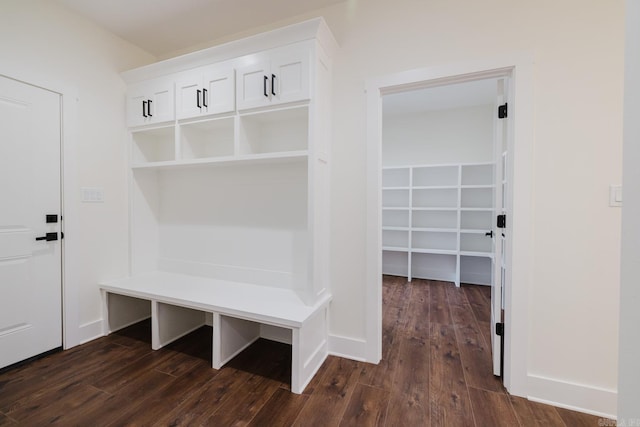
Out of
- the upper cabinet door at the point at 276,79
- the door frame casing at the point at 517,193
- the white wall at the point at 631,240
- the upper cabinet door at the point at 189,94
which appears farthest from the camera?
the upper cabinet door at the point at 189,94

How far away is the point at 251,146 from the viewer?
2.27 meters

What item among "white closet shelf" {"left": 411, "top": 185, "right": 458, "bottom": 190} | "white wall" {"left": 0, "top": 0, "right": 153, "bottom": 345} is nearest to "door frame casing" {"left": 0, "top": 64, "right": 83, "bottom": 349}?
"white wall" {"left": 0, "top": 0, "right": 153, "bottom": 345}

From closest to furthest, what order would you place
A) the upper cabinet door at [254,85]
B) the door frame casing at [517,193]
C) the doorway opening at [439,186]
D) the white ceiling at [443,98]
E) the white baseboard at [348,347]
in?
the door frame casing at [517,193], the upper cabinet door at [254,85], the white baseboard at [348,347], the white ceiling at [443,98], the doorway opening at [439,186]

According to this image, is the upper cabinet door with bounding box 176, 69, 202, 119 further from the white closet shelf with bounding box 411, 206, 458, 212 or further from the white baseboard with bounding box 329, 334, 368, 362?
the white closet shelf with bounding box 411, 206, 458, 212

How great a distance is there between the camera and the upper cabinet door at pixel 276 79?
6.22 feet

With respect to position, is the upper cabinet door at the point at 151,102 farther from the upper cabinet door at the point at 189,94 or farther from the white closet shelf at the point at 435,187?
the white closet shelf at the point at 435,187

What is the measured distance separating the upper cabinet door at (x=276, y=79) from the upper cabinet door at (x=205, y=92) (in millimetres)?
113

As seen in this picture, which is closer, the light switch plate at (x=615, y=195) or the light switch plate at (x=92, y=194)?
the light switch plate at (x=615, y=195)

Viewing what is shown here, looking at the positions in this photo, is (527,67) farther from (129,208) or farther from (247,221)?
(129,208)

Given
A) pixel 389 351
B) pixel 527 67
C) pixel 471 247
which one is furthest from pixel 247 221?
pixel 471 247

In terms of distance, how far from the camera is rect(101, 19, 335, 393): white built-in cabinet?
1928 millimetres

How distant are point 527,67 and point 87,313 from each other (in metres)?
3.83

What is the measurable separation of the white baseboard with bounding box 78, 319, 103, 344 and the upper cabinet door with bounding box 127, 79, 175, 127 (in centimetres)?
185

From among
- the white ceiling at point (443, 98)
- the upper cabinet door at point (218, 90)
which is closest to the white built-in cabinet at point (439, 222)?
the white ceiling at point (443, 98)
